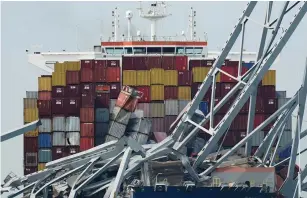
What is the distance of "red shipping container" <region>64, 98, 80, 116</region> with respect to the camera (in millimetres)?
60625

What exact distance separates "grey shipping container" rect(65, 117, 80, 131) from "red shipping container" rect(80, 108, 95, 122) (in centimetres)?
42

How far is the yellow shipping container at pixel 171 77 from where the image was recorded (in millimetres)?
62094

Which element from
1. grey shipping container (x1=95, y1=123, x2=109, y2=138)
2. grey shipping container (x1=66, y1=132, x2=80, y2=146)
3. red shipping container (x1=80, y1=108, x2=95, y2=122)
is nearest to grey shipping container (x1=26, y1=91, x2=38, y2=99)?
grey shipping container (x1=66, y1=132, x2=80, y2=146)

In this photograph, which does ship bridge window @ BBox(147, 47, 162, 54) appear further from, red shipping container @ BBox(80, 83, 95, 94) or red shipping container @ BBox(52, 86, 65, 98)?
red shipping container @ BBox(52, 86, 65, 98)

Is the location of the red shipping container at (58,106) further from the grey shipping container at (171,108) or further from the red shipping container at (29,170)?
the grey shipping container at (171,108)

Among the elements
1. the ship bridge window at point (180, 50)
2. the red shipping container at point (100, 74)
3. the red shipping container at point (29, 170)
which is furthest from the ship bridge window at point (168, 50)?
the red shipping container at point (29, 170)

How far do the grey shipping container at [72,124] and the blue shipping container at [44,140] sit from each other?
1056 mm

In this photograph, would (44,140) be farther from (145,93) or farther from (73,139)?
(145,93)

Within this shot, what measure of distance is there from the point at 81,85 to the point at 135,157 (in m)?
11.7

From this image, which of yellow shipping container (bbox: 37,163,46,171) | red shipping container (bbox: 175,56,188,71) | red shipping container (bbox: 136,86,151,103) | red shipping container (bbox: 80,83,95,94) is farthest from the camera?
red shipping container (bbox: 175,56,188,71)

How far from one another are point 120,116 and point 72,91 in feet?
11.8

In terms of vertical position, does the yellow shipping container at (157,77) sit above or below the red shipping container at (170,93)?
above

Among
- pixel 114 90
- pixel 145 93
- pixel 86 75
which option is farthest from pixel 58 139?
pixel 145 93

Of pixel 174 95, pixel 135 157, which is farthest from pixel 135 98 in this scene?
pixel 135 157
